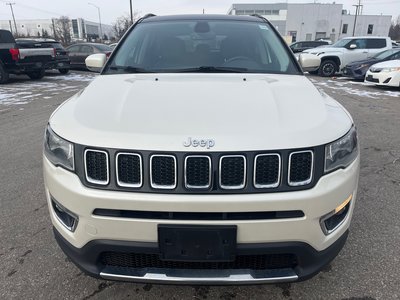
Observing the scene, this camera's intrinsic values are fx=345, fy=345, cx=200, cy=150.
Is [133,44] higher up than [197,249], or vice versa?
[133,44]

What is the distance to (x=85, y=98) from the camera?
225 cm

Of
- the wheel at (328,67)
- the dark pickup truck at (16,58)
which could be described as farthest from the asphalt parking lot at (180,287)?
the wheel at (328,67)

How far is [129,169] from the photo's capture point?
170cm

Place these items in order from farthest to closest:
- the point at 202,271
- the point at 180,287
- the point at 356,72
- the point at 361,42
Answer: the point at 361,42 < the point at 356,72 < the point at 180,287 < the point at 202,271

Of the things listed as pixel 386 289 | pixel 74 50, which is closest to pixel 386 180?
pixel 386 289

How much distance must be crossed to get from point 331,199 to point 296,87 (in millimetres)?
921

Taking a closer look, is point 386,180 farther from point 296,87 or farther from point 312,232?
point 312,232

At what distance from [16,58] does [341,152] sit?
12.7 meters

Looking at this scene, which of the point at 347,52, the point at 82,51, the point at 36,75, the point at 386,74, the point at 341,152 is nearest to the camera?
the point at 341,152

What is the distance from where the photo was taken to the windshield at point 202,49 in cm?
285

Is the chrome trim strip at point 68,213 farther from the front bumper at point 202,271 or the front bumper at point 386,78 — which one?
the front bumper at point 386,78

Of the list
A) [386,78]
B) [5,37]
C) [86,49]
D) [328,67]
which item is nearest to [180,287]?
[386,78]

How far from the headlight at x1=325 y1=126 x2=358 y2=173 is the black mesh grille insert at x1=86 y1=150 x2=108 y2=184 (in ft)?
3.70

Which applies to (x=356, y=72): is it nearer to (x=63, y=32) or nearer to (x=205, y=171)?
(x=205, y=171)
